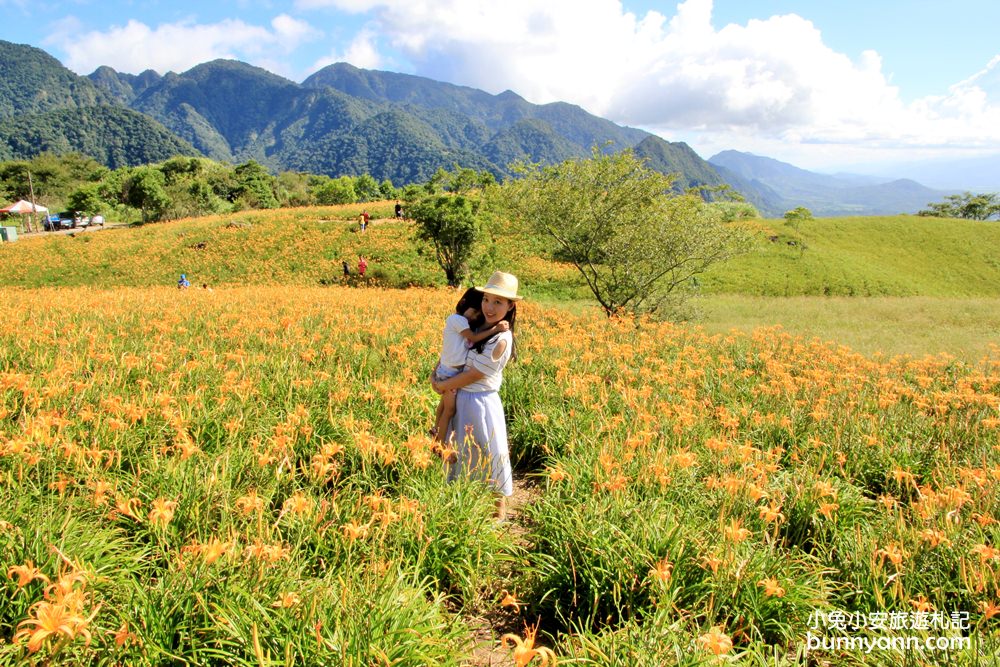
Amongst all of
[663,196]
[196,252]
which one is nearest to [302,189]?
[196,252]

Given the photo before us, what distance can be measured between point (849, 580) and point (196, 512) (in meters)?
3.48

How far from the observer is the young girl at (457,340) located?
127 inches

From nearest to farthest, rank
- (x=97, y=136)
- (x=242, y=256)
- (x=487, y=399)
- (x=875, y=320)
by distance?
(x=487, y=399), (x=875, y=320), (x=242, y=256), (x=97, y=136)

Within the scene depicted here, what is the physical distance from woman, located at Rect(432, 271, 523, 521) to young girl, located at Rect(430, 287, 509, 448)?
5 cm

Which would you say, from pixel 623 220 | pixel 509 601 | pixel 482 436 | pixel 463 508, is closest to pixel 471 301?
pixel 482 436

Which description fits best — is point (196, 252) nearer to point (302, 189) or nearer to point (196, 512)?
point (196, 512)

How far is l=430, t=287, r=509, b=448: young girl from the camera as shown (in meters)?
3.23

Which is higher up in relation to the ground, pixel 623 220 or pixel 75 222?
pixel 75 222

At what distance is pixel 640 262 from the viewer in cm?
1227

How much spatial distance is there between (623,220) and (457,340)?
9.88m

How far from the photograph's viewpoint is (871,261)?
31.3 meters

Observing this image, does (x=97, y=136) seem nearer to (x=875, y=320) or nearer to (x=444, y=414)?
(x=875, y=320)

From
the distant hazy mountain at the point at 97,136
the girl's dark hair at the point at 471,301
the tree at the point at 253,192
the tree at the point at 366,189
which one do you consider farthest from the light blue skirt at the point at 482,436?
the distant hazy mountain at the point at 97,136

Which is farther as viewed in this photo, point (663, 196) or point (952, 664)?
point (663, 196)
